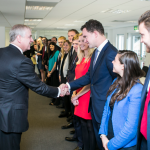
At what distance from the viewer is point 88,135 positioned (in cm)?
250

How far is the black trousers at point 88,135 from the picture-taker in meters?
2.39

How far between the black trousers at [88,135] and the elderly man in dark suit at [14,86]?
0.90 m

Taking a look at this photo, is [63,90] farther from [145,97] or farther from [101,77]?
[145,97]

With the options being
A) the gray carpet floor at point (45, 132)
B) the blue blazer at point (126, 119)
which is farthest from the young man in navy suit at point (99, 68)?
the gray carpet floor at point (45, 132)

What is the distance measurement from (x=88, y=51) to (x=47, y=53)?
428cm

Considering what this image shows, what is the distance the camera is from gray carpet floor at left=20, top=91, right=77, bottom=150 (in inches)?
115

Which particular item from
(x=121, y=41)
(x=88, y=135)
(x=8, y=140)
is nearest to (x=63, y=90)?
(x=88, y=135)

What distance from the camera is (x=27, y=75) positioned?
5.74ft

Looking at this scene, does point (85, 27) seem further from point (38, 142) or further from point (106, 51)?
point (38, 142)

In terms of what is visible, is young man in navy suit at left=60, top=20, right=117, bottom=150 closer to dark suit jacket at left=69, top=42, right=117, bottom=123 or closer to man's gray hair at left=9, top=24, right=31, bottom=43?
dark suit jacket at left=69, top=42, right=117, bottom=123

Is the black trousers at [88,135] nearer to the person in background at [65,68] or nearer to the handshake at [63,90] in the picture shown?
the handshake at [63,90]

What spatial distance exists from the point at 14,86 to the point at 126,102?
1021 millimetres

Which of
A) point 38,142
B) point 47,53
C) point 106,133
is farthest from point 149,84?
point 47,53

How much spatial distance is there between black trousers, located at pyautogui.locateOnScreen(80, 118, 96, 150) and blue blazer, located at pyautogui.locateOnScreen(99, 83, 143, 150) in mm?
908
